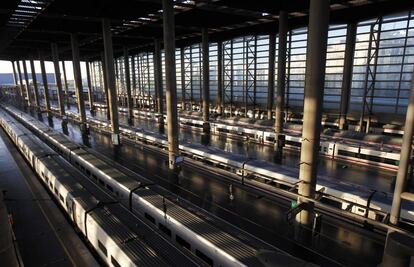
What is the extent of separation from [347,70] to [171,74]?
76.2ft

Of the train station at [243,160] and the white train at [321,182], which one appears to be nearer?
the train station at [243,160]

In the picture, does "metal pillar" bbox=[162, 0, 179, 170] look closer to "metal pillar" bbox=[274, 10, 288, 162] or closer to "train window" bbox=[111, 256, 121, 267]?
"metal pillar" bbox=[274, 10, 288, 162]

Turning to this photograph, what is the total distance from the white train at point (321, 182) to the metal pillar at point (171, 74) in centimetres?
226

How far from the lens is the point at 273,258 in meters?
9.93

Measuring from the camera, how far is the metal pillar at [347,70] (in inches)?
1329

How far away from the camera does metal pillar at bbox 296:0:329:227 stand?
573 inches

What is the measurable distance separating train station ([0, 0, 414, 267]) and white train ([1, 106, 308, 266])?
8 centimetres

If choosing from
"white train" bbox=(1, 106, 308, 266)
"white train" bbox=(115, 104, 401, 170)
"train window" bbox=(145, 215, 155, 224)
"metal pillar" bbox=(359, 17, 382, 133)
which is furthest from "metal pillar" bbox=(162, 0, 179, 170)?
"metal pillar" bbox=(359, 17, 382, 133)

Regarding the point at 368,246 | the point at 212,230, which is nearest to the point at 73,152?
the point at 212,230

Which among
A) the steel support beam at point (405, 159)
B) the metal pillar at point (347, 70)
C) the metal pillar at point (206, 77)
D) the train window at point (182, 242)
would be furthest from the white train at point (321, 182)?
the metal pillar at point (206, 77)

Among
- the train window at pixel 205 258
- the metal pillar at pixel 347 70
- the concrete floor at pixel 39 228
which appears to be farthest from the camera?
the metal pillar at pixel 347 70

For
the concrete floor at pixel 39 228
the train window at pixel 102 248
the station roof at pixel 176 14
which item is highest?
the station roof at pixel 176 14

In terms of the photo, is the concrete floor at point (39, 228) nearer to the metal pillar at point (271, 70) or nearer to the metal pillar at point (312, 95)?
the metal pillar at point (312, 95)

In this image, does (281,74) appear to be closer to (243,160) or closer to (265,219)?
(243,160)
